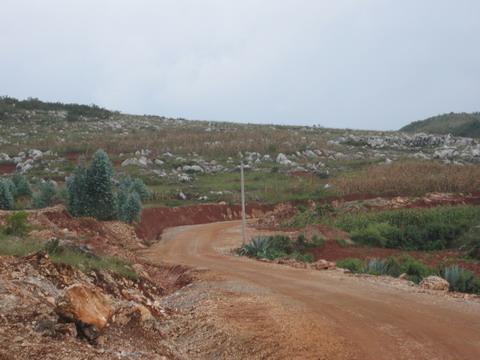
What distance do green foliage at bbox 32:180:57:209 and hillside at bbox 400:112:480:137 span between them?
7914cm

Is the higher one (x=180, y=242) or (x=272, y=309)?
(x=272, y=309)

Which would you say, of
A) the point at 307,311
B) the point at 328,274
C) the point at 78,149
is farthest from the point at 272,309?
the point at 78,149

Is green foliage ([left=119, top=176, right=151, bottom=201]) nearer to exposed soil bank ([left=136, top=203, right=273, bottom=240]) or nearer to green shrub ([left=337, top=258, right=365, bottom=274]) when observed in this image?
exposed soil bank ([left=136, top=203, right=273, bottom=240])

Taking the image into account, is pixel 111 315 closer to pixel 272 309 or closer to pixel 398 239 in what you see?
pixel 272 309

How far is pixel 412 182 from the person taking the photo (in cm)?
3700

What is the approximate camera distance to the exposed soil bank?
30344mm

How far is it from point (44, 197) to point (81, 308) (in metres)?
25.4

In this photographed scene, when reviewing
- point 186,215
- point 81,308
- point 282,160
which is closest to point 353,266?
point 81,308

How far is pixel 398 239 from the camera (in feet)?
84.5

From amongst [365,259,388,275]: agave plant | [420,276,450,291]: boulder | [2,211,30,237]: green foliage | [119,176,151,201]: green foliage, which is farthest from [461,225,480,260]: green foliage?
[119,176,151,201]: green foliage

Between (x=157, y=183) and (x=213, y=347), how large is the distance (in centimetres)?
3579

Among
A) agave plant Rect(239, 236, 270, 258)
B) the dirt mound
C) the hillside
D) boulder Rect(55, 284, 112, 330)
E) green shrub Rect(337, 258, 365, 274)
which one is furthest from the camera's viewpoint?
the hillside

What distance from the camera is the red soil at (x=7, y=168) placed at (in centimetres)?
4602

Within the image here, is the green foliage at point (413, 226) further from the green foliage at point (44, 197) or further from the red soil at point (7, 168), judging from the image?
the red soil at point (7, 168)
